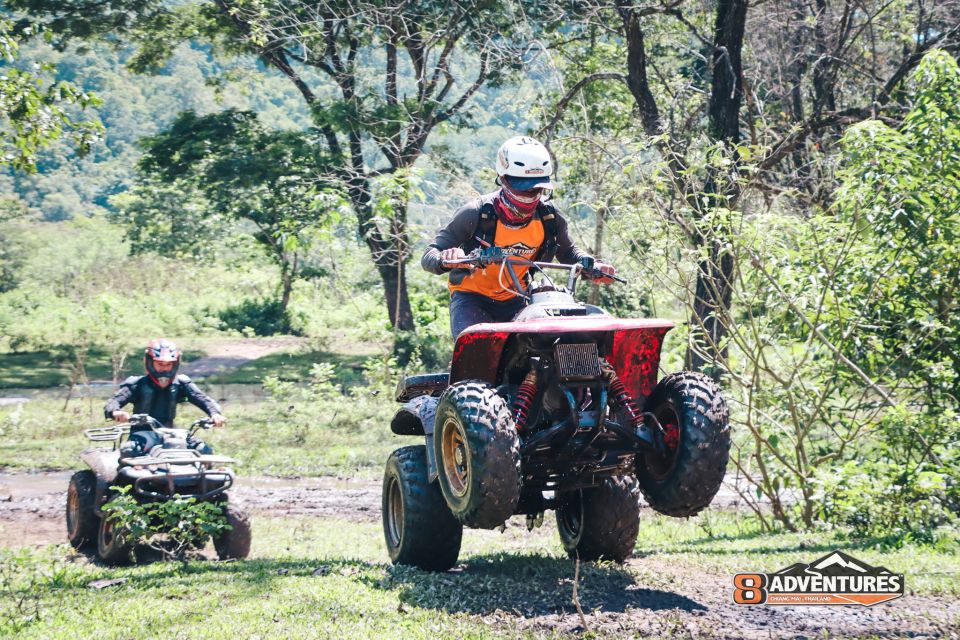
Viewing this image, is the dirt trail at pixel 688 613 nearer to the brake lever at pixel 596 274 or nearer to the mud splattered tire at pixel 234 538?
the brake lever at pixel 596 274

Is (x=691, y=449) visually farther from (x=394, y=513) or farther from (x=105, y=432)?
(x=105, y=432)

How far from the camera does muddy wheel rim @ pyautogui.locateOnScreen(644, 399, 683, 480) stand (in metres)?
6.05

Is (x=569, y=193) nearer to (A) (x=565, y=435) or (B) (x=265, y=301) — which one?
(A) (x=565, y=435)

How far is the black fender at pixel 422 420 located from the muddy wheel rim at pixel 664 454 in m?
1.35

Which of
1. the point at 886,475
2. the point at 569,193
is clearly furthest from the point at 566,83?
the point at 886,475

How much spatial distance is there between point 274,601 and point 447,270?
2364 mm

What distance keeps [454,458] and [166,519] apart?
12.0ft

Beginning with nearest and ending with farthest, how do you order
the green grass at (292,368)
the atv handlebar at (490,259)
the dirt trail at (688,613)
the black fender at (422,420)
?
the dirt trail at (688,613)
the atv handlebar at (490,259)
the black fender at (422,420)
the green grass at (292,368)

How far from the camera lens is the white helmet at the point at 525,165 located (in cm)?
664

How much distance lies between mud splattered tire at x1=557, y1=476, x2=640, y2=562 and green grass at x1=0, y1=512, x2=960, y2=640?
199 mm

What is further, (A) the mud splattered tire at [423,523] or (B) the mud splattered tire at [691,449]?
(A) the mud splattered tire at [423,523]

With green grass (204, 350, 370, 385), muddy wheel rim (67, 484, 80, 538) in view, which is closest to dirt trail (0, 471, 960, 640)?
muddy wheel rim (67, 484, 80, 538)

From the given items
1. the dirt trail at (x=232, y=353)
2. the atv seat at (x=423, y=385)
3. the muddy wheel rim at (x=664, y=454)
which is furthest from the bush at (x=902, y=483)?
the dirt trail at (x=232, y=353)

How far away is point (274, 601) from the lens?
6.14m
